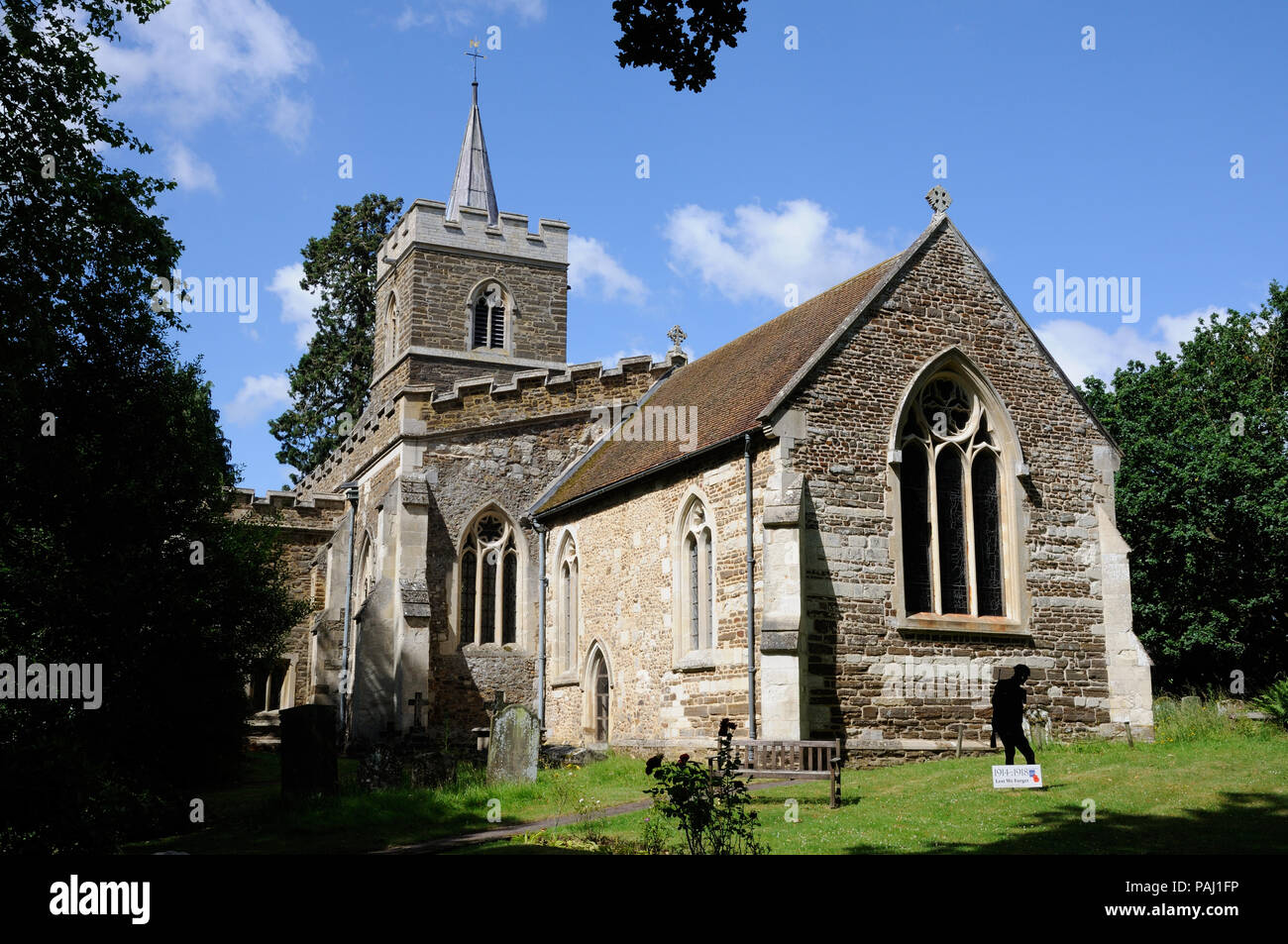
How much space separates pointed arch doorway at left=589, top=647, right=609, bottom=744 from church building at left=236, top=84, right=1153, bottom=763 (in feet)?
0.19

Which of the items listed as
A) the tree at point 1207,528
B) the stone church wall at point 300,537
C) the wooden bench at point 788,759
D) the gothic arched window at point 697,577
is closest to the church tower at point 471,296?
the stone church wall at point 300,537

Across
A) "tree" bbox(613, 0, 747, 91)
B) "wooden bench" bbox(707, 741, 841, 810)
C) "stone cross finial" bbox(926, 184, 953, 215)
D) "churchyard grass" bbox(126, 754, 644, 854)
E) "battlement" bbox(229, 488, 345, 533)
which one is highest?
"stone cross finial" bbox(926, 184, 953, 215)

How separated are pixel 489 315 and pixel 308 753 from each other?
19894 mm

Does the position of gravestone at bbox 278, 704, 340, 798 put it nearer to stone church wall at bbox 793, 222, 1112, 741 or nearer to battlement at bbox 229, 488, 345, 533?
stone church wall at bbox 793, 222, 1112, 741

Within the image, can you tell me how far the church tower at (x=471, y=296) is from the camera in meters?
32.5

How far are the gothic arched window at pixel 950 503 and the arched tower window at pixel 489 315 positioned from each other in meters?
17.4

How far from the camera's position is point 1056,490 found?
19219mm

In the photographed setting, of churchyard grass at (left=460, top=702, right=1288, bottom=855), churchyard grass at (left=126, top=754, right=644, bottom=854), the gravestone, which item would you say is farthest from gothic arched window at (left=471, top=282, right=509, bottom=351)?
churchyard grass at (left=460, top=702, right=1288, bottom=855)

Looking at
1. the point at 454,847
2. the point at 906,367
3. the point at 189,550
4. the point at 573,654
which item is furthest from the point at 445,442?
the point at 454,847

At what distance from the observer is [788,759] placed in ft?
50.6

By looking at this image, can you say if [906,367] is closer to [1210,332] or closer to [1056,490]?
[1056,490]

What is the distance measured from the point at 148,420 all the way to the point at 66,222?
11.3 ft

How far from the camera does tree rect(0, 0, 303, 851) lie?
44.9 ft
